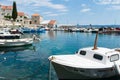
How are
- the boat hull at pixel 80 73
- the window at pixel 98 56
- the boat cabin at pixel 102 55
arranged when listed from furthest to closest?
the window at pixel 98 56
the boat cabin at pixel 102 55
the boat hull at pixel 80 73

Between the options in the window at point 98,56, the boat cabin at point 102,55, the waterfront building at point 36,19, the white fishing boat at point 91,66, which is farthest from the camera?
the waterfront building at point 36,19

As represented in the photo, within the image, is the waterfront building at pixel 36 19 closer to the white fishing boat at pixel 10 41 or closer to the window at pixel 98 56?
the white fishing boat at pixel 10 41

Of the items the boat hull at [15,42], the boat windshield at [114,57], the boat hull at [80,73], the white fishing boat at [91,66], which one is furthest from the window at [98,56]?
the boat hull at [15,42]

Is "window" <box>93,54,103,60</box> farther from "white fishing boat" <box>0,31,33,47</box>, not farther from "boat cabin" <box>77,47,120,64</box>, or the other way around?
"white fishing boat" <box>0,31,33,47</box>

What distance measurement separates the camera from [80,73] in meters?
18.2

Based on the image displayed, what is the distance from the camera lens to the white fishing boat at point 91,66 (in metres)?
18.0

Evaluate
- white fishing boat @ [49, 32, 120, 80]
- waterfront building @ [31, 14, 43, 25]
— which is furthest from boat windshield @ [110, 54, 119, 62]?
waterfront building @ [31, 14, 43, 25]

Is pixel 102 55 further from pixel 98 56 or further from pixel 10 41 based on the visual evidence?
pixel 10 41

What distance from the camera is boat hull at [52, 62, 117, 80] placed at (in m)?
18.1

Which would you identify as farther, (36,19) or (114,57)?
(36,19)

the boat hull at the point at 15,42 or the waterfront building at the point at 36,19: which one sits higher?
the waterfront building at the point at 36,19

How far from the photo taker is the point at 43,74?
71.1 feet

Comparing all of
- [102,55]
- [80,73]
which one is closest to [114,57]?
[102,55]

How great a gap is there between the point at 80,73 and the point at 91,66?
1153 millimetres
